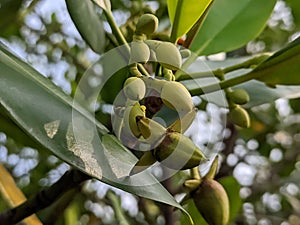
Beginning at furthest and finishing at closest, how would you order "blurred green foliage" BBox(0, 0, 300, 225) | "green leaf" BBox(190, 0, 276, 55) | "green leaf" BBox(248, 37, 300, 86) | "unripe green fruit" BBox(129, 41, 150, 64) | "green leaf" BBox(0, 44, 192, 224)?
"blurred green foliage" BBox(0, 0, 300, 225) → "green leaf" BBox(190, 0, 276, 55) → "green leaf" BBox(248, 37, 300, 86) → "unripe green fruit" BBox(129, 41, 150, 64) → "green leaf" BBox(0, 44, 192, 224)

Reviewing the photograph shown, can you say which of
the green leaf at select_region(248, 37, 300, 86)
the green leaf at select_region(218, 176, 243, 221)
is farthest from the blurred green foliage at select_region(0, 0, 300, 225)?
the green leaf at select_region(248, 37, 300, 86)

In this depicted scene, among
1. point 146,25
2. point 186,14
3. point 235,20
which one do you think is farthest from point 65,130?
point 235,20

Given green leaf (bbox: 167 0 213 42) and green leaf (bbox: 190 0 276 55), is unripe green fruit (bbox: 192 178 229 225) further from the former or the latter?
green leaf (bbox: 190 0 276 55)

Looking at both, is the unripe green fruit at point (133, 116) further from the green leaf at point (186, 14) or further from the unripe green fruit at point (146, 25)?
the green leaf at point (186, 14)


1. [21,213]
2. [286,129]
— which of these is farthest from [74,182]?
[286,129]

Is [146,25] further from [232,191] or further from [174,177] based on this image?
[174,177]

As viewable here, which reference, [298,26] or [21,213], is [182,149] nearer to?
[21,213]
